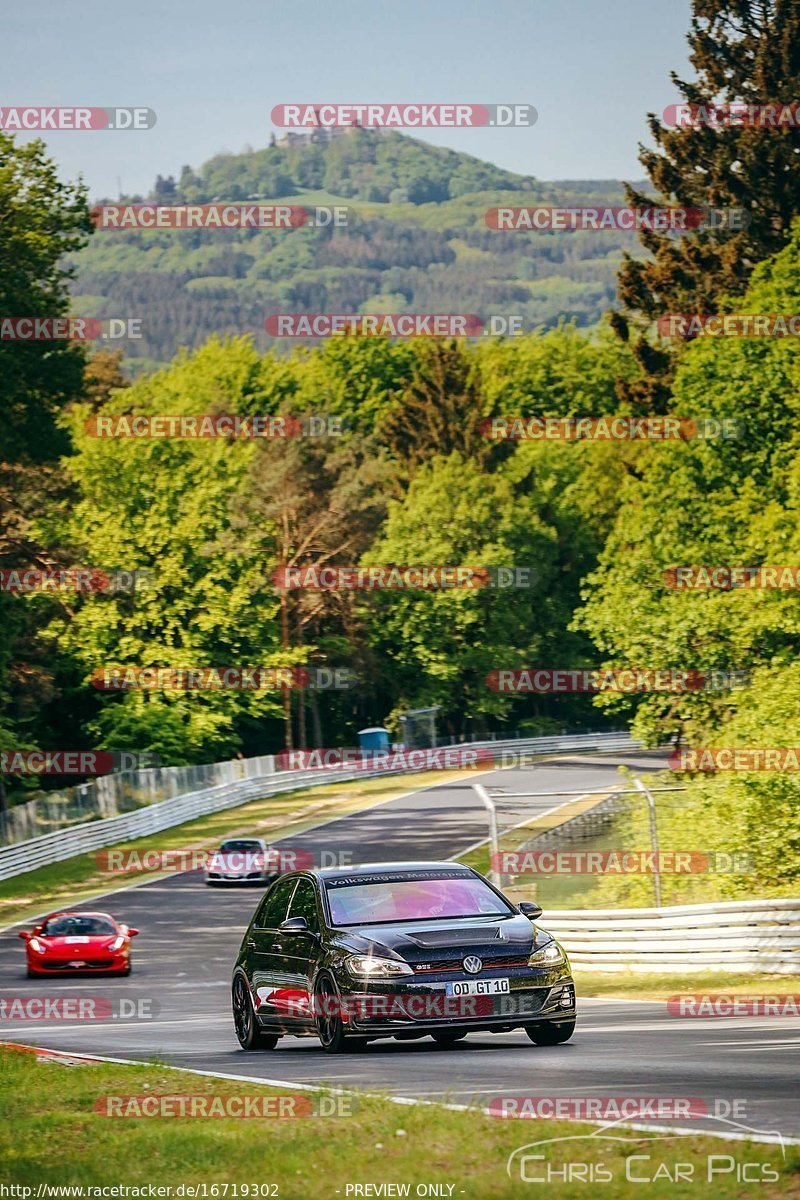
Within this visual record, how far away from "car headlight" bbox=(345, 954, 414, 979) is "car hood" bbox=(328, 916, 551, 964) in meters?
0.06

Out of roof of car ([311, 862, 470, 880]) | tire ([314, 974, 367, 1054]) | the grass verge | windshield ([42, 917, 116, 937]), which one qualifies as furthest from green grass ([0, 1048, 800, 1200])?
windshield ([42, 917, 116, 937])

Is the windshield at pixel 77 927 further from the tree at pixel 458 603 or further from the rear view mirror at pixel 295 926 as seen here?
the tree at pixel 458 603

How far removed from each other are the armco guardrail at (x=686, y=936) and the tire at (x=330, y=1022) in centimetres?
832

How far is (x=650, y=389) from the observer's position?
6303 centimetres

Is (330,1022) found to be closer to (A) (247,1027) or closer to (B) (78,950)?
(A) (247,1027)

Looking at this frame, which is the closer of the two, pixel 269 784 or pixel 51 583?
pixel 51 583

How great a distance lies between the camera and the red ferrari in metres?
29.6

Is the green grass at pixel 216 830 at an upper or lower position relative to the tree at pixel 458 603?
→ lower

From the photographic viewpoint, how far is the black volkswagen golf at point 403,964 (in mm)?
13297

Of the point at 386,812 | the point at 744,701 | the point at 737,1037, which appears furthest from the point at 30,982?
the point at 386,812

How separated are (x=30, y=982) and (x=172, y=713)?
42.2m

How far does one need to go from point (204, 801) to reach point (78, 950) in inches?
1344

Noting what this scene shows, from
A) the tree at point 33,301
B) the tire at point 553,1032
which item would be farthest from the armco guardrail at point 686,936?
the tree at point 33,301

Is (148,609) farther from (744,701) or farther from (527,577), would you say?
(744,701)
